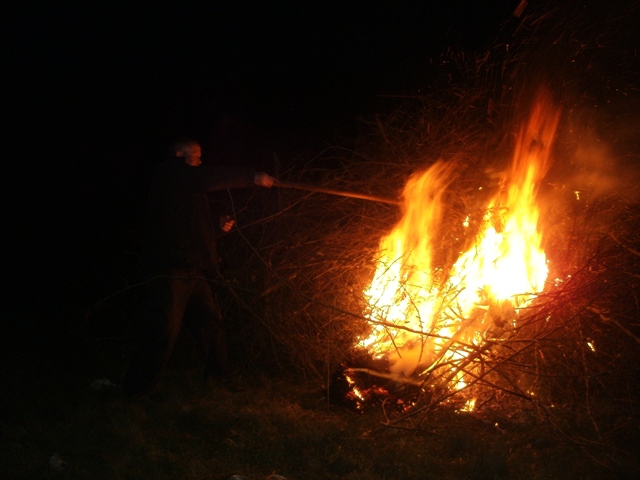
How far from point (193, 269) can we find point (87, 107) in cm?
654

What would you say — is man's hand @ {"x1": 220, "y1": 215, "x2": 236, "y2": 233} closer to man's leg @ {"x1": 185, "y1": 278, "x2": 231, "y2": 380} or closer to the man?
the man

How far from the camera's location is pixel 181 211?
4.52m

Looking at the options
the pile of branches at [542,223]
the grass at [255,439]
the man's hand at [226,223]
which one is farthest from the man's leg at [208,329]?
the man's hand at [226,223]

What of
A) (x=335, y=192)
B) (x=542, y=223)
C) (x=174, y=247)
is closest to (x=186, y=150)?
(x=174, y=247)

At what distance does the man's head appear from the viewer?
470 centimetres

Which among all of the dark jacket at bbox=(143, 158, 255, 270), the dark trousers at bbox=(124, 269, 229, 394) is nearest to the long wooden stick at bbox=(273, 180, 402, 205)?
the dark jacket at bbox=(143, 158, 255, 270)

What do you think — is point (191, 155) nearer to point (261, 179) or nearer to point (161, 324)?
point (261, 179)

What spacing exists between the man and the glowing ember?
4.02 feet

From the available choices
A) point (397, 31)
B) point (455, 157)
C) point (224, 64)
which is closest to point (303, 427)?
point (455, 157)

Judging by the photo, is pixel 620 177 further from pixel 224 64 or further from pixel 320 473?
pixel 224 64

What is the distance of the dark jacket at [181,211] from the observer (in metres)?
4.48

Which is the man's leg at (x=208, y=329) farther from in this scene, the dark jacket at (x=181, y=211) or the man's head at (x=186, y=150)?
the man's head at (x=186, y=150)

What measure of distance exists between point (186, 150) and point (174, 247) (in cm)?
75

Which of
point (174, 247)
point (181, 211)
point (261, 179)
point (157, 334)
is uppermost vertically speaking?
point (261, 179)
